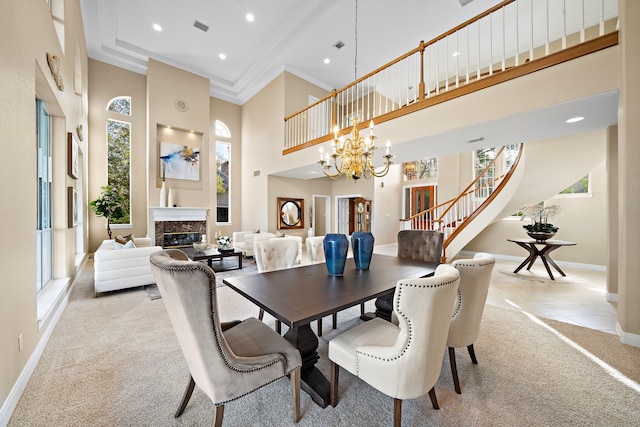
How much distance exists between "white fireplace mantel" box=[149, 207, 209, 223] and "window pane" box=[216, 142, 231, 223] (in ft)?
3.29

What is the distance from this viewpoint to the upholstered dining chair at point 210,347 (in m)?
1.06

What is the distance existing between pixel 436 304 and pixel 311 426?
1.01 m

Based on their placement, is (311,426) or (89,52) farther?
(89,52)

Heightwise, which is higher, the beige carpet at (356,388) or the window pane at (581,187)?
the window pane at (581,187)

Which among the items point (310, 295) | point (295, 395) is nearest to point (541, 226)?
point (310, 295)

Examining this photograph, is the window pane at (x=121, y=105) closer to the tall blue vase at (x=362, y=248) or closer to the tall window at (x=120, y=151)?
the tall window at (x=120, y=151)

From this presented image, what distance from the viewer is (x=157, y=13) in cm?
512

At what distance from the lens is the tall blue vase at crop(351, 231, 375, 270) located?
7.36 feet

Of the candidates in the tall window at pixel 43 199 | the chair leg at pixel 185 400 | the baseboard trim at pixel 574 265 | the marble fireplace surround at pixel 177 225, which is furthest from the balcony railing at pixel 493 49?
the baseboard trim at pixel 574 265

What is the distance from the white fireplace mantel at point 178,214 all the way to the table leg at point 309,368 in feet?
20.9

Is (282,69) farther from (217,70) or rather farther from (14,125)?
Answer: (14,125)

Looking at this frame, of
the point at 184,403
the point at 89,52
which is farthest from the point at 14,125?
the point at 89,52

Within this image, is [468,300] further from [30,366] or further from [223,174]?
[223,174]

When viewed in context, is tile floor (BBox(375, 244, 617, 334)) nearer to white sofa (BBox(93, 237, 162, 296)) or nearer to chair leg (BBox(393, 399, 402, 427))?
chair leg (BBox(393, 399, 402, 427))
